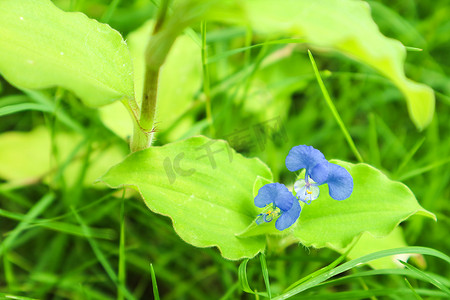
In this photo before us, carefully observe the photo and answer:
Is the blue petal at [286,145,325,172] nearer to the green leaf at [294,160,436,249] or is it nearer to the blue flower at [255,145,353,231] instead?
the blue flower at [255,145,353,231]

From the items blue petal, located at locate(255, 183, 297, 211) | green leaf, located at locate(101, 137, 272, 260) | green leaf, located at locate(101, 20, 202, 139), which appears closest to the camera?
blue petal, located at locate(255, 183, 297, 211)

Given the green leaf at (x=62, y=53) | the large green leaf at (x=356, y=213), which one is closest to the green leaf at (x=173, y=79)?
the green leaf at (x=62, y=53)

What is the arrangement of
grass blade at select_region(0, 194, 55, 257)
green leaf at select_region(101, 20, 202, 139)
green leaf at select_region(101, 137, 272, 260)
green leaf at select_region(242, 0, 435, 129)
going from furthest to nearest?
1. green leaf at select_region(101, 20, 202, 139)
2. grass blade at select_region(0, 194, 55, 257)
3. green leaf at select_region(101, 137, 272, 260)
4. green leaf at select_region(242, 0, 435, 129)

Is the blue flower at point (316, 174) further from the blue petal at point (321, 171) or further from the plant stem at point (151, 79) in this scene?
the plant stem at point (151, 79)

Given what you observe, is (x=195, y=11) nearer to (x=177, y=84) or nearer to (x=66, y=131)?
(x=177, y=84)

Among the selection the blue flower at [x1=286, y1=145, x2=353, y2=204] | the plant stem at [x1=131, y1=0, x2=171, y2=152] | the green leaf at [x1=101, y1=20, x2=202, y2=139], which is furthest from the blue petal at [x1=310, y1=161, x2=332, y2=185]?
the green leaf at [x1=101, y1=20, x2=202, y2=139]

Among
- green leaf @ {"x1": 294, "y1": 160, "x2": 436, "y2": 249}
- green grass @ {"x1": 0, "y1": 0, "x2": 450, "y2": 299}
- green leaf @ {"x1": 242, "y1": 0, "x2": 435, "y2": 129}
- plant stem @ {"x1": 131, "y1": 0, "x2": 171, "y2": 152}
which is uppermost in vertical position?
green leaf @ {"x1": 242, "y1": 0, "x2": 435, "y2": 129}

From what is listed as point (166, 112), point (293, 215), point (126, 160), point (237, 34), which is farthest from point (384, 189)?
point (237, 34)
